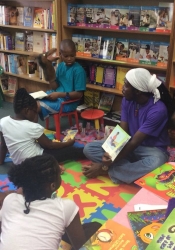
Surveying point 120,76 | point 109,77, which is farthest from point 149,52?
point 109,77

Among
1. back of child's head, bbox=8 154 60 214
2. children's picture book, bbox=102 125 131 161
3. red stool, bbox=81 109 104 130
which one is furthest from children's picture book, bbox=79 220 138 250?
red stool, bbox=81 109 104 130

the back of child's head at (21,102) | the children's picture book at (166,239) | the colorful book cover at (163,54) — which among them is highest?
the colorful book cover at (163,54)

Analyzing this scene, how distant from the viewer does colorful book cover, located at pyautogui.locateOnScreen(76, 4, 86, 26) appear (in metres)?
3.04

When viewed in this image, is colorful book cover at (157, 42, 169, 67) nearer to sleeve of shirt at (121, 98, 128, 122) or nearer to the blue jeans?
sleeve of shirt at (121, 98, 128, 122)

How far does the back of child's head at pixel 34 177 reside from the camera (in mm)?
1062

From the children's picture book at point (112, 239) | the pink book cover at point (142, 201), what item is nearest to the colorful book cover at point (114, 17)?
the pink book cover at point (142, 201)

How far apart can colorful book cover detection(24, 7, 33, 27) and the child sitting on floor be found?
2.85 metres

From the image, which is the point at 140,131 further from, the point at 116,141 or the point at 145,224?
the point at 145,224

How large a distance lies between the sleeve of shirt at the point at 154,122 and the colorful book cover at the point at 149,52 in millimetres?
927

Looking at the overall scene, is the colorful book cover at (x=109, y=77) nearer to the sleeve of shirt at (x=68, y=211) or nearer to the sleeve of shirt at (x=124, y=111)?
the sleeve of shirt at (x=124, y=111)

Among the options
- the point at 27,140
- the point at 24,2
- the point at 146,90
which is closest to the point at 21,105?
the point at 27,140

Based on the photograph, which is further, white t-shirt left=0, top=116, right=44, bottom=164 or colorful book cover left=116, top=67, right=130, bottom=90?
colorful book cover left=116, top=67, right=130, bottom=90

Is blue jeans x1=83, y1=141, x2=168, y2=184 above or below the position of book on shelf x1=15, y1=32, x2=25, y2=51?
below

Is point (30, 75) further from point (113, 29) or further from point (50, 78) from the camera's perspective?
point (113, 29)
